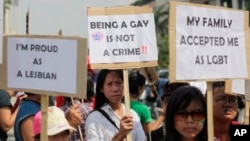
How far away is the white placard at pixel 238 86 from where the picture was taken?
13.0ft

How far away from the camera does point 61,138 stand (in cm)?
346

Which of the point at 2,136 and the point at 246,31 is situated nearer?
the point at 246,31

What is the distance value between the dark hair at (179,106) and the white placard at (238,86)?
18.1 inches

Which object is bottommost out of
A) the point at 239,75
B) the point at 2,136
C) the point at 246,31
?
the point at 2,136

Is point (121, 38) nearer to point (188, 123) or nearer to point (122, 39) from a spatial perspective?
point (122, 39)

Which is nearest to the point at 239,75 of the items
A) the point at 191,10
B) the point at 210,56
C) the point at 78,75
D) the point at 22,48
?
the point at 210,56

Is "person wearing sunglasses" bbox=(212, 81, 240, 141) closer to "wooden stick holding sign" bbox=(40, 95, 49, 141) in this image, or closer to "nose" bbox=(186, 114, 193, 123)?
"nose" bbox=(186, 114, 193, 123)

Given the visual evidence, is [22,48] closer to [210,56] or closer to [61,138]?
[61,138]

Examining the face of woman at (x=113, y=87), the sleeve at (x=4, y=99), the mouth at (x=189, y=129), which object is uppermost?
the face of woman at (x=113, y=87)

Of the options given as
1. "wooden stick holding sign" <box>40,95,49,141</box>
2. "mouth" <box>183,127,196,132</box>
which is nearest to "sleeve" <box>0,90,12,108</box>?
"wooden stick holding sign" <box>40,95,49,141</box>

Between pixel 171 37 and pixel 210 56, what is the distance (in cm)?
27

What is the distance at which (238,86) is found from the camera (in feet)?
13.2

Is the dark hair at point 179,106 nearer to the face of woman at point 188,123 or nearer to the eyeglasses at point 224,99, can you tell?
the face of woman at point 188,123

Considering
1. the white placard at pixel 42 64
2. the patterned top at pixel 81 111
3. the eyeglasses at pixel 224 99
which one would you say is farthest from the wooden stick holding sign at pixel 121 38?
the patterned top at pixel 81 111
